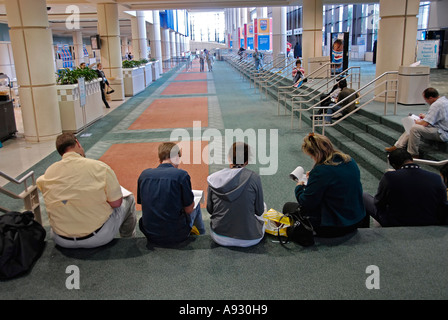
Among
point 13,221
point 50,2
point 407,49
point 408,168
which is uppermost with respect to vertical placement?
point 50,2

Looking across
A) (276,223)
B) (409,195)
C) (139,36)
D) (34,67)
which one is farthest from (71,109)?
(139,36)

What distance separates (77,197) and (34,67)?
23.2 feet

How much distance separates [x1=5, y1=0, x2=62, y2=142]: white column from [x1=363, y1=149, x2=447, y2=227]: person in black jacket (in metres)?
8.25

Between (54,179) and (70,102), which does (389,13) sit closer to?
(70,102)

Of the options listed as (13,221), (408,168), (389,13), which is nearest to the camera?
(13,221)

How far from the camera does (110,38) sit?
16.6 m

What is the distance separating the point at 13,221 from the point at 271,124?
8.52 meters

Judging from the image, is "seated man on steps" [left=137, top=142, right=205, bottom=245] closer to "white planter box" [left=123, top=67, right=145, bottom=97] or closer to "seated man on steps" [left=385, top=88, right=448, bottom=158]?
"seated man on steps" [left=385, top=88, right=448, bottom=158]

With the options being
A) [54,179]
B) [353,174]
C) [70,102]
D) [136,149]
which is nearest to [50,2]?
[70,102]

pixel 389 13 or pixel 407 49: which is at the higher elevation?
pixel 389 13

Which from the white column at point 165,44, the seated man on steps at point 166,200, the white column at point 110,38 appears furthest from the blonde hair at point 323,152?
the white column at point 165,44

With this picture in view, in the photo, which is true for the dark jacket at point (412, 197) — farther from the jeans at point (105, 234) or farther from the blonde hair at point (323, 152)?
the jeans at point (105, 234)

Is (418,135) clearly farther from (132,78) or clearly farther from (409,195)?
(132,78)
